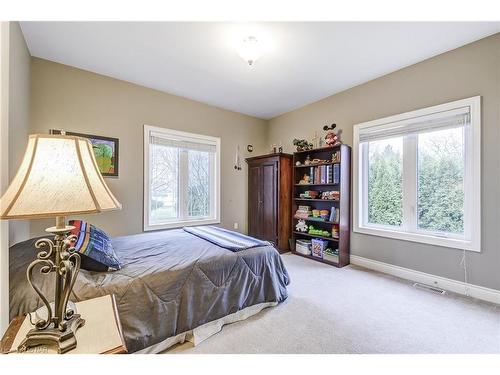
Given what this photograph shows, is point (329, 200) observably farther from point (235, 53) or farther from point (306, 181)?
point (235, 53)

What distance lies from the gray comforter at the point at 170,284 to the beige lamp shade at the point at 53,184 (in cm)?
79

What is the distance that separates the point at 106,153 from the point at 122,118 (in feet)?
1.85

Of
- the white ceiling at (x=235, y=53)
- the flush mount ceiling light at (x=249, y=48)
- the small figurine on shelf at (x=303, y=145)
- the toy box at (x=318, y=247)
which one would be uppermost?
the white ceiling at (x=235, y=53)

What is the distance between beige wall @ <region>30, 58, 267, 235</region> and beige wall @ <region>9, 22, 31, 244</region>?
184mm

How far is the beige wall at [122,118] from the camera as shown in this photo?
2.71m

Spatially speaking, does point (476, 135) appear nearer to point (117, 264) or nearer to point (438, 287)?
point (438, 287)

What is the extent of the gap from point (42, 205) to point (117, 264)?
40.2 inches

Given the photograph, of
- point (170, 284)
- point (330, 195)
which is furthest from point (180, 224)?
point (330, 195)

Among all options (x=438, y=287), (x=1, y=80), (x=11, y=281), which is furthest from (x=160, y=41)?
(x=438, y=287)

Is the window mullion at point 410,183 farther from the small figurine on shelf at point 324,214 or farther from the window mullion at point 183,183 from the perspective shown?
the window mullion at point 183,183

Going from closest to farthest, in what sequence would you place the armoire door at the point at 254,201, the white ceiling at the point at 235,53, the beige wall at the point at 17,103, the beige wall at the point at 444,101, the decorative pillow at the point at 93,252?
the decorative pillow at the point at 93,252 → the beige wall at the point at 17,103 → the white ceiling at the point at 235,53 → the beige wall at the point at 444,101 → the armoire door at the point at 254,201

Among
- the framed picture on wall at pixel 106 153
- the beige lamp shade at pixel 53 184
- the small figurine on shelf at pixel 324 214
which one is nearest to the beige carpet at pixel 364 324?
the small figurine on shelf at pixel 324 214

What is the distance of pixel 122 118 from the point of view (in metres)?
3.22

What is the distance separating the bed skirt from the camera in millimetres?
1572
